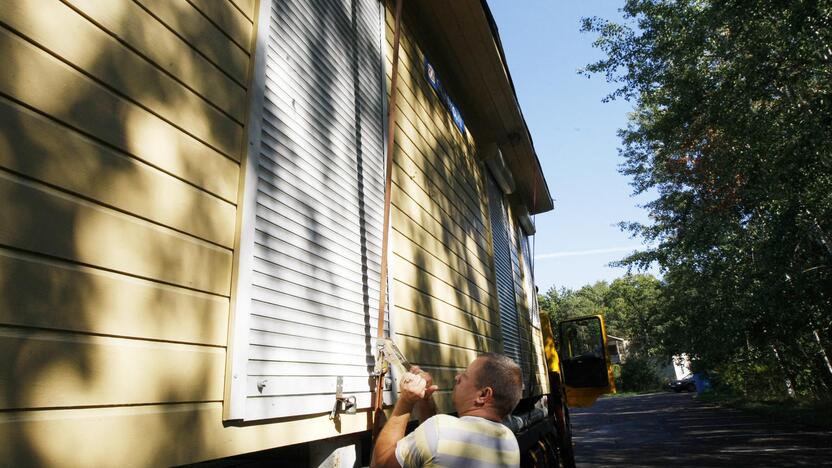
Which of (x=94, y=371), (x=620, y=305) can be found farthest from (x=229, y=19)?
(x=620, y=305)

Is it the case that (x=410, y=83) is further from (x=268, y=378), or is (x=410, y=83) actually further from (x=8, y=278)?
(x=8, y=278)

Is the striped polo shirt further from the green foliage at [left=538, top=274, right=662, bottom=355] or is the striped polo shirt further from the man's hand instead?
the green foliage at [left=538, top=274, right=662, bottom=355]

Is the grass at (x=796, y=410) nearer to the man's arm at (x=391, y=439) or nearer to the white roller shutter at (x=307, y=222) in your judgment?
the white roller shutter at (x=307, y=222)

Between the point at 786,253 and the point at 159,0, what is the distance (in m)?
11.3

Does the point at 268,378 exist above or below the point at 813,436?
above

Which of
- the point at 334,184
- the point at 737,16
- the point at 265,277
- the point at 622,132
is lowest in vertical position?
the point at 265,277

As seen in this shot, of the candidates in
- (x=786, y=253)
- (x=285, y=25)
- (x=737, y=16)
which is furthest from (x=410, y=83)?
(x=786, y=253)

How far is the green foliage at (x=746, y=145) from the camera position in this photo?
26.4ft

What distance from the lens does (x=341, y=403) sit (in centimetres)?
242

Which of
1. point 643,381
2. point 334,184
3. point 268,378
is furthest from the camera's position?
point 643,381

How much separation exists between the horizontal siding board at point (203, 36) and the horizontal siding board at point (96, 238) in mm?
782

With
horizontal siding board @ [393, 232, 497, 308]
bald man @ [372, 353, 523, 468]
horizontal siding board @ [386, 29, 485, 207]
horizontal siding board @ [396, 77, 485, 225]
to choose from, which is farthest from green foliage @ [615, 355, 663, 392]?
bald man @ [372, 353, 523, 468]

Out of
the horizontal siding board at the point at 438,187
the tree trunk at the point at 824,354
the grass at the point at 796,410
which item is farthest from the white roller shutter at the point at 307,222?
the tree trunk at the point at 824,354

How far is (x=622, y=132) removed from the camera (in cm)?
2261
